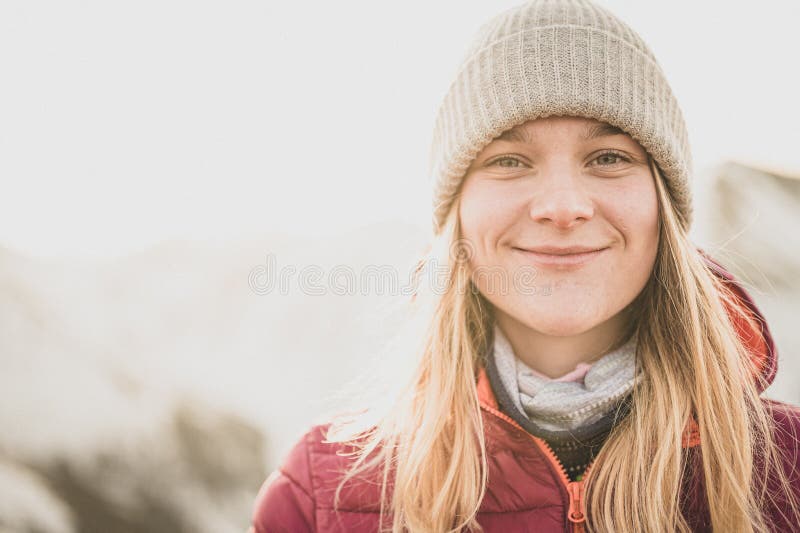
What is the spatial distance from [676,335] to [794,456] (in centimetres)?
39

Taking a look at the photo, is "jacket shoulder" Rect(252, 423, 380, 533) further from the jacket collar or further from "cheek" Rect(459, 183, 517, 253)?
"cheek" Rect(459, 183, 517, 253)

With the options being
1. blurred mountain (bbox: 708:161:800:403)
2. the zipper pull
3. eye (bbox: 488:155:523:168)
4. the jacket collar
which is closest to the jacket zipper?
the zipper pull

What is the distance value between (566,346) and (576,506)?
396 mm

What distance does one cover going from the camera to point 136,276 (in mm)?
2150

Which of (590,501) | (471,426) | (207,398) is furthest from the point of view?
(207,398)

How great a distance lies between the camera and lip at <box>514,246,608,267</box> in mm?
1286

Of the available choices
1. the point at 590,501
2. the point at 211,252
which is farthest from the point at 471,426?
the point at 211,252

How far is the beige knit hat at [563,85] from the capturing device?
1295 mm

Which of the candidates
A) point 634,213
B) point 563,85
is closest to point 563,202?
point 634,213

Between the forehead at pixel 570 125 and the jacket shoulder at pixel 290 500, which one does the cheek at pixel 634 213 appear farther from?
the jacket shoulder at pixel 290 500

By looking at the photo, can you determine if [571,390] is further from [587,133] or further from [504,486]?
[587,133]

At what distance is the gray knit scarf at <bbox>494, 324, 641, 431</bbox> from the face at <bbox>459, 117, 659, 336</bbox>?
0.51ft

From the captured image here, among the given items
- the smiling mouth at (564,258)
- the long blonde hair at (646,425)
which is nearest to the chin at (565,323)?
the smiling mouth at (564,258)

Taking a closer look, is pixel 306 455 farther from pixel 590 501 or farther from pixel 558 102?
pixel 558 102
